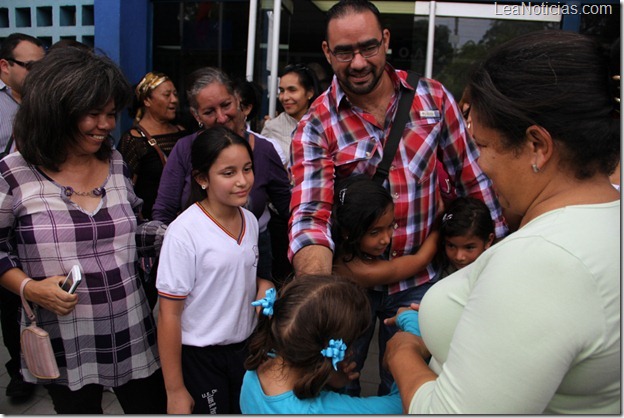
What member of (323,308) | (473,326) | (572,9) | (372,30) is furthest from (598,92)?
(572,9)

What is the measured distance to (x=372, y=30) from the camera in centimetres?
217

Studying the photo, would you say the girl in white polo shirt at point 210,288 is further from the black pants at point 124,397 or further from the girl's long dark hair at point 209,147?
the black pants at point 124,397

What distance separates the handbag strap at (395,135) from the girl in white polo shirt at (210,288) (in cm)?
56

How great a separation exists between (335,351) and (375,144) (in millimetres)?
937

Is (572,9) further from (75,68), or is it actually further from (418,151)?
(75,68)

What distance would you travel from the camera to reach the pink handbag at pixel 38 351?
6.14ft

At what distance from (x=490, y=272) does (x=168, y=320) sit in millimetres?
1356

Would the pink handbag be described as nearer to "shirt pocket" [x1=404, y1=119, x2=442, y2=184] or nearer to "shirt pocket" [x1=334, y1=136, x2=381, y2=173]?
"shirt pocket" [x1=334, y1=136, x2=381, y2=173]

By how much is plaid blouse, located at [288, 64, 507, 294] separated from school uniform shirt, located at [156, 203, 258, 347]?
29cm

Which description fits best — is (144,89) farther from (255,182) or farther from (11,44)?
(255,182)

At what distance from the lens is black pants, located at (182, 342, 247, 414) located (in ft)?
6.87

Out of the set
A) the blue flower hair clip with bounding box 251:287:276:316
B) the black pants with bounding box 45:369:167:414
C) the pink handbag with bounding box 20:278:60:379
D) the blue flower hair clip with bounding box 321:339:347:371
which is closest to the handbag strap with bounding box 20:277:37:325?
the pink handbag with bounding box 20:278:60:379

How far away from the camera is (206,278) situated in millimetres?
2049

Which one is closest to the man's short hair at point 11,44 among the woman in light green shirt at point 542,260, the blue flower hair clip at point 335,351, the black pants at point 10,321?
the black pants at point 10,321
